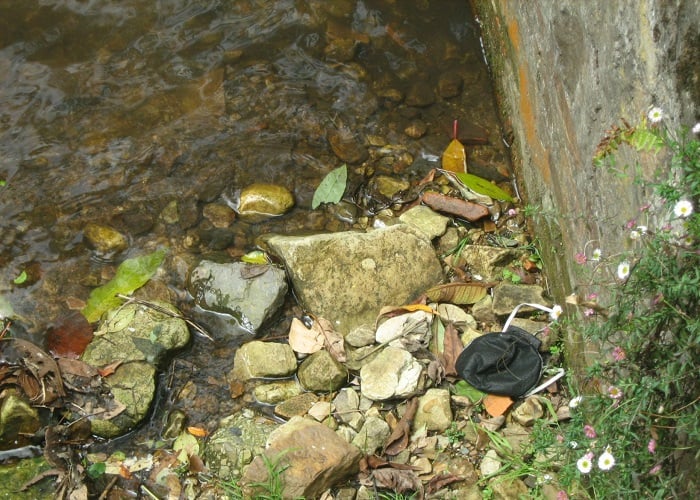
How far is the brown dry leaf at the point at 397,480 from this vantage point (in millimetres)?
2920

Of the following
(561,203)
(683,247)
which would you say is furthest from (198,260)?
(683,247)

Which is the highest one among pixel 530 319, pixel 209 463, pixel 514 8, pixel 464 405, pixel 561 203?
pixel 514 8

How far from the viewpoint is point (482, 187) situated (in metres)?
4.02

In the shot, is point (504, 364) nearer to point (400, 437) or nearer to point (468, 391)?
point (468, 391)

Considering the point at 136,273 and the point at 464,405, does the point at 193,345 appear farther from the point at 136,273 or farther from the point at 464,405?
the point at 464,405

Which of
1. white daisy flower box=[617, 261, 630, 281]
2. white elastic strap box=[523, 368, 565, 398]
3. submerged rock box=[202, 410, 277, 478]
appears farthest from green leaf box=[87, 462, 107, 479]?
white daisy flower box=[617, 261, 630, 281]

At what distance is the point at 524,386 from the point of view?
123 inches

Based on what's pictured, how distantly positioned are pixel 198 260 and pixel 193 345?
0.50m

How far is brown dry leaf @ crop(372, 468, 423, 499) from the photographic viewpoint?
9.58 ft

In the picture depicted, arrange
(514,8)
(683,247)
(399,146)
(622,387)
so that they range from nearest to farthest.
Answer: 1. (683,247)
2. (622,387)
3. (514,8)
4. (399,146)

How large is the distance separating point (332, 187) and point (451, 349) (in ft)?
4.14

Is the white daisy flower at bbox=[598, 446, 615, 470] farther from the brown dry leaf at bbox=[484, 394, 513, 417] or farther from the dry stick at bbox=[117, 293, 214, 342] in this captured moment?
the dry stick at bbox=[117, 293, 214, 342]

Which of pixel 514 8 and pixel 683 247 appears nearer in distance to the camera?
pixel 683 247

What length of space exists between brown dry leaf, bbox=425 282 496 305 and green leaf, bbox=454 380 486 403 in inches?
18.4
